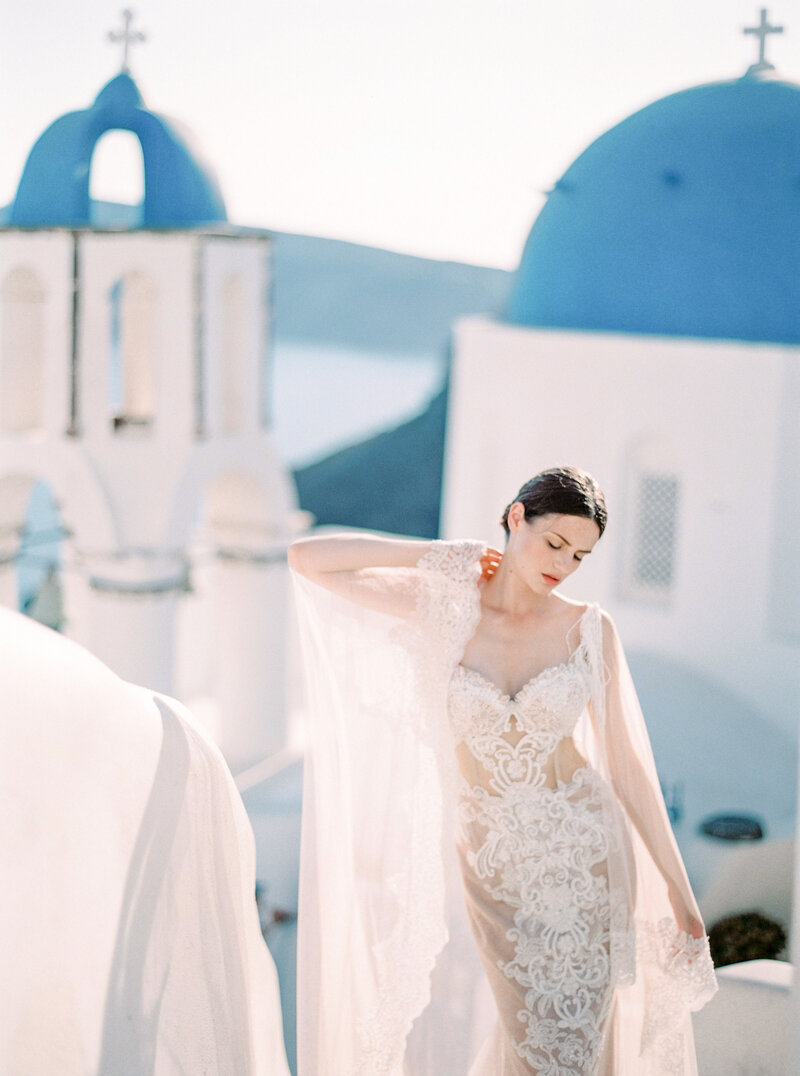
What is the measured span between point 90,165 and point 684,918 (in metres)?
8.01

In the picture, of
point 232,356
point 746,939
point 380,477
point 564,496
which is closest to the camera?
point 564,496

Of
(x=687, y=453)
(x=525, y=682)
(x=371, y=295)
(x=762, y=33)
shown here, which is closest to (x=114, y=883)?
(x=525, y=682)

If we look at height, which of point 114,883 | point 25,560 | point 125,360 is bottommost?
point 25,560

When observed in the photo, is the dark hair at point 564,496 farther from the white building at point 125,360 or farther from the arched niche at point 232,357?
the arched niche at point 232,357

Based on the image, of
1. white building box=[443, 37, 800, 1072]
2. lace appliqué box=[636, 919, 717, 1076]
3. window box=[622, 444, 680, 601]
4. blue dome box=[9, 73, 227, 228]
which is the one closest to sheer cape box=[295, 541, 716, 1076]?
lace appliqué box=[636, 919, 717, 1076]

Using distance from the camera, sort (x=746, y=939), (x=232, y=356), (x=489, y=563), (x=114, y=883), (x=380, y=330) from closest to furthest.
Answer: (x=114, y=883) < (x=489, y=563) < (x=746, y=939) < (x=232, y=356) < (x=380, y=330)

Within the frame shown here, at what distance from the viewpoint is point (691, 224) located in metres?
9.72

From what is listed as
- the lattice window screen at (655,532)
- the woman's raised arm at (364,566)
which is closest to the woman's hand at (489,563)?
the woman's raised arm at (364,566)

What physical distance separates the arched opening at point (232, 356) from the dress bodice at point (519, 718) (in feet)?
25.3

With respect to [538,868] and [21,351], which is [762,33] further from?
[538,868]

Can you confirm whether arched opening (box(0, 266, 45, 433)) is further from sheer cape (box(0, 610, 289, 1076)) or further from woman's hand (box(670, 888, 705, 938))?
woman's hand (box(670, 888, 705, 938))

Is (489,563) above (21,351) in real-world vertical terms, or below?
below

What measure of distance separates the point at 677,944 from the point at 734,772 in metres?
6.30

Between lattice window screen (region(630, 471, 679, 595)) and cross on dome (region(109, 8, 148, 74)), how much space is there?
4951 millimetres
